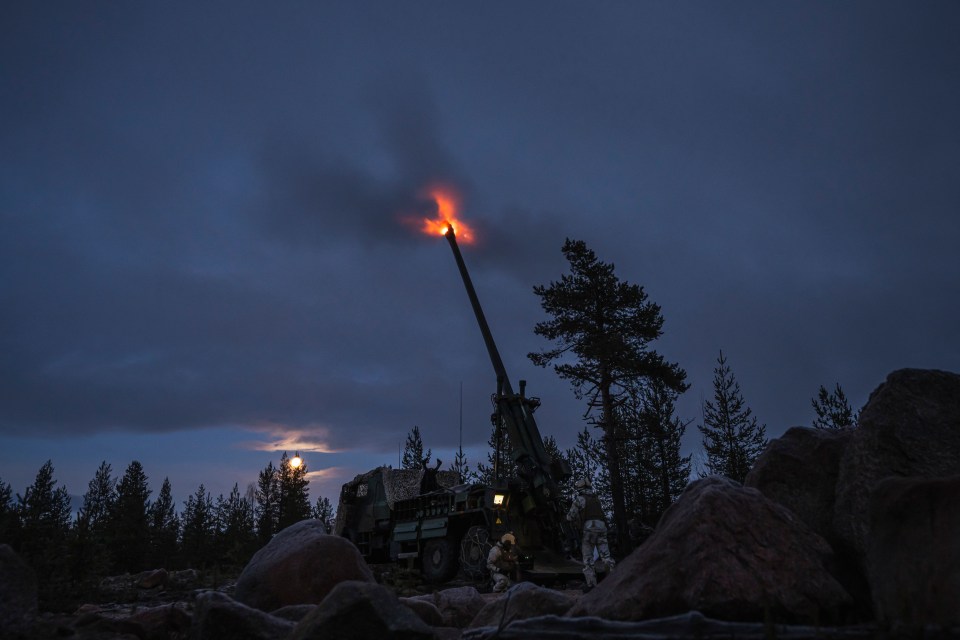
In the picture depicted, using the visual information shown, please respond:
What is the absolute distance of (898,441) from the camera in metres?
3.85

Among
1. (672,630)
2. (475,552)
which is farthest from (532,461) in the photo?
(672,630)

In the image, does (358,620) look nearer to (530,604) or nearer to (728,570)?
(530,604)

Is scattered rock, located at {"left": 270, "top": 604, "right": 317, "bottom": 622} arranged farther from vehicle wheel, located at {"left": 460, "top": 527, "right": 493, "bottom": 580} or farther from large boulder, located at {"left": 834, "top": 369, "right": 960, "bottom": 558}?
vehicle wheel, located at {"left": 460, "top": 527, "right": 493, "bottom": 580}

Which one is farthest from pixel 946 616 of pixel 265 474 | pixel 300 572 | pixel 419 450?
pixel 265 474

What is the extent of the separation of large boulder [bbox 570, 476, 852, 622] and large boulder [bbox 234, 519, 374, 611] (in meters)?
3.58

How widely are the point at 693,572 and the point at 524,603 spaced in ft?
5.30

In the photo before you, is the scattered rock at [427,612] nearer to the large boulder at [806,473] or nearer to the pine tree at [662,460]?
the large boulder at [806,473]

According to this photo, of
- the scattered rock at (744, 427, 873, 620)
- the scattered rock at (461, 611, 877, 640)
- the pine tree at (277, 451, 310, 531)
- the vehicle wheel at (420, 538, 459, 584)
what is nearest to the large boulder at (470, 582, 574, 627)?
the scattered rock at (461, 611, 877, 640)

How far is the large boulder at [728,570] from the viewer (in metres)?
3.13

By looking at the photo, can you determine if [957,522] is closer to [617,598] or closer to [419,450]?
[617,598]

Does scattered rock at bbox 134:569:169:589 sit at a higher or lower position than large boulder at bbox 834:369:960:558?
lower

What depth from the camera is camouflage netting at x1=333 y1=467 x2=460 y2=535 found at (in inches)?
714

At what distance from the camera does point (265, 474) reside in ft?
204

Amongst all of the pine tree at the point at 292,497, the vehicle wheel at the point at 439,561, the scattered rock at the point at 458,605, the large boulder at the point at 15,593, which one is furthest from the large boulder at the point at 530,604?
the pine tree at the point at 292,497
